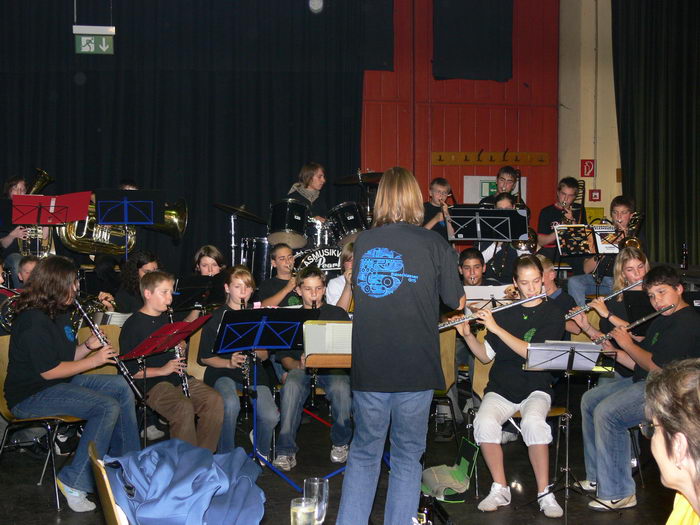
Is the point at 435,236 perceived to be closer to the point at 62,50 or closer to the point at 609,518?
the point at 609,518

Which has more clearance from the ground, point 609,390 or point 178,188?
point 178,188

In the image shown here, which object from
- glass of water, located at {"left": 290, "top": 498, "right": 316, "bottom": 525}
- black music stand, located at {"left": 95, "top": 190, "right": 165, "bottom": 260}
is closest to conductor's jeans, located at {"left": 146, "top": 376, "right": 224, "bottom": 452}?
glass of water, located at {"left": 290, "top": 498, "right": 316, "bottom": 525}

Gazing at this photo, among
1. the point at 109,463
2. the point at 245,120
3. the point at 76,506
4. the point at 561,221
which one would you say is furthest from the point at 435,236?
the point at 245,120

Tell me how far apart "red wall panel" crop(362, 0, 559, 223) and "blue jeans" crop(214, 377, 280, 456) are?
5.36 meters

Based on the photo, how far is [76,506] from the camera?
4465 mm

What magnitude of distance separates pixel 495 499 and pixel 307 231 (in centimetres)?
455

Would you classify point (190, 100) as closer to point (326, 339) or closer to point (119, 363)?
point (119, 363)

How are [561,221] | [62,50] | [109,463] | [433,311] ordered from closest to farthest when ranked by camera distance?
1. [109,463]
2. [433,311]
3. [561,221]
4. [62,50]

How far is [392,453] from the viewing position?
146 inches

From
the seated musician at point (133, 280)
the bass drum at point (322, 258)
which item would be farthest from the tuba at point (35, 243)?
the bass drum at point (322, 258)

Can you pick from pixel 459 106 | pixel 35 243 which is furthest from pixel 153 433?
Answer: pixel 459 106

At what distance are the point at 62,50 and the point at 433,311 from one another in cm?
721

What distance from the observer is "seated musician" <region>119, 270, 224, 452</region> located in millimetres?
4901

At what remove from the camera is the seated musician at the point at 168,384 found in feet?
16.1
